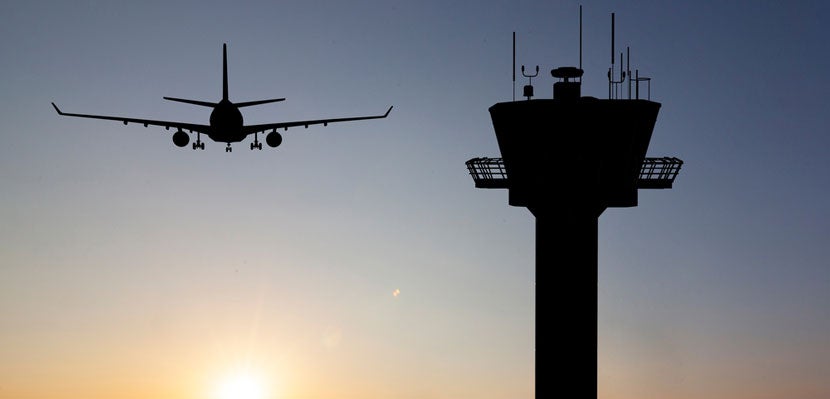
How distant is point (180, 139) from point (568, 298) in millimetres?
32264

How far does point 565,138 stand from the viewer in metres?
52.7

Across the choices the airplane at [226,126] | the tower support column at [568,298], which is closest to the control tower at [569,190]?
the tower support column at [568,298]

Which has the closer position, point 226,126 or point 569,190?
→ point 569,190

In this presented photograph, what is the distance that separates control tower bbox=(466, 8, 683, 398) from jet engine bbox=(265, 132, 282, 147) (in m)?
23.9

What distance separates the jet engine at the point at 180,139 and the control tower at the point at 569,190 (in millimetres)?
27020

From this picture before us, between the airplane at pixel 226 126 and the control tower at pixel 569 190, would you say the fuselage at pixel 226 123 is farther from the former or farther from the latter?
the control tower at pixel 569 190

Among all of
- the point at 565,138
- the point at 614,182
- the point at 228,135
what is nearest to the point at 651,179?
the point at 614,182

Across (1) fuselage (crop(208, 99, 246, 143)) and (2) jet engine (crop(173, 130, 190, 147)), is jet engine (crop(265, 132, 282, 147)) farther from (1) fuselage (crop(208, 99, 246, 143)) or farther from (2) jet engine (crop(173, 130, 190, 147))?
(2) jet engine (crop(173, 130, 190, 147))

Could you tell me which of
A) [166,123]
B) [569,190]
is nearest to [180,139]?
[166,123]

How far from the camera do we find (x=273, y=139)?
2889 inches

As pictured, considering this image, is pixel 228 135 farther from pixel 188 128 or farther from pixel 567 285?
pixel 567 285

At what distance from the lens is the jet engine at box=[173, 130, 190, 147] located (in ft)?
233

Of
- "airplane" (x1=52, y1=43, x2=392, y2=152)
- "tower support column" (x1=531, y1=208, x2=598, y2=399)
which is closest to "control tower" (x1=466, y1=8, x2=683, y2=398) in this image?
"tower support column" (x1=531, y1=208, x2=598, y2=399)

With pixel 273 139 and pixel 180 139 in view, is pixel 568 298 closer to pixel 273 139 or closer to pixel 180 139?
pixel 273 139
